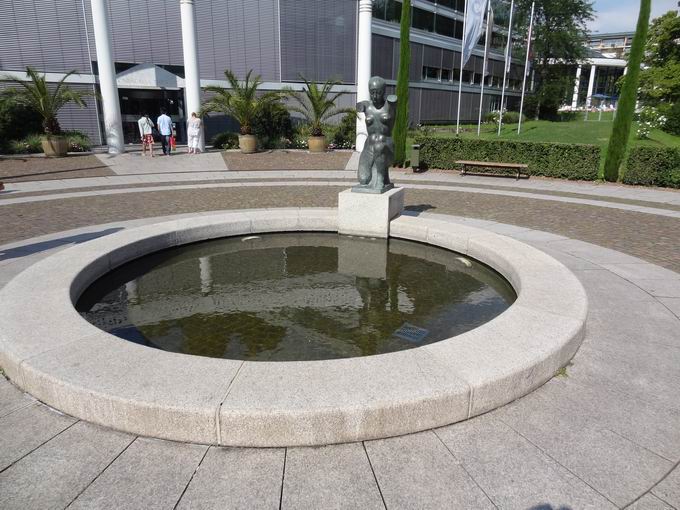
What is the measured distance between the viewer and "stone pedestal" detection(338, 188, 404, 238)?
8594mm

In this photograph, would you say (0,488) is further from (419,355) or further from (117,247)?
(117,247)

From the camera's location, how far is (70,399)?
347 centimetres

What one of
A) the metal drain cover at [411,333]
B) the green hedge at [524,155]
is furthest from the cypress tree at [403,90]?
the metal drain cover at [411,333]

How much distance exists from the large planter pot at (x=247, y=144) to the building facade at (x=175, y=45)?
624cm

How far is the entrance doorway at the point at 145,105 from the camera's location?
87.6 ft

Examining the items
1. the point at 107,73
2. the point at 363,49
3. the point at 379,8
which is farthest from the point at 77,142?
the point at 379,8

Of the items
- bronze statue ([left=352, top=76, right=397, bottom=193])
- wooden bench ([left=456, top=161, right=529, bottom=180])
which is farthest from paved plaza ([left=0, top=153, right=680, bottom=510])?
wooden bench ([left=456, top=161, right=529, bottom=180])

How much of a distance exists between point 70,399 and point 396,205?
6.75 metres

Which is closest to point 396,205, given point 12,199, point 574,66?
point 12,199

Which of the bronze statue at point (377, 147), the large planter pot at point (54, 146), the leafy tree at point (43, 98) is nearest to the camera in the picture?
the bronze statue at point (377, 147)

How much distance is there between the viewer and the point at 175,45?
2650cm

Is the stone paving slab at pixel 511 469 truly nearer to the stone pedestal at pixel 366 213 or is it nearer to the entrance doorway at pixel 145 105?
the stone pedestal at pixel 366 213

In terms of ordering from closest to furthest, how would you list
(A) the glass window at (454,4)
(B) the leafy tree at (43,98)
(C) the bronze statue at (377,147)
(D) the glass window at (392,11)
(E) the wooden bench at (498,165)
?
(C) the bronze statue at (377,147) → (E) the wooden bench at (498,165) → (B) the leafy tree at (43,98) → (D) the glass window at (392,11) → (A) the glass window at (454,4)

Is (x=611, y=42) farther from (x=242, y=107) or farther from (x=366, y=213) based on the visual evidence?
(x=366, y=213)
